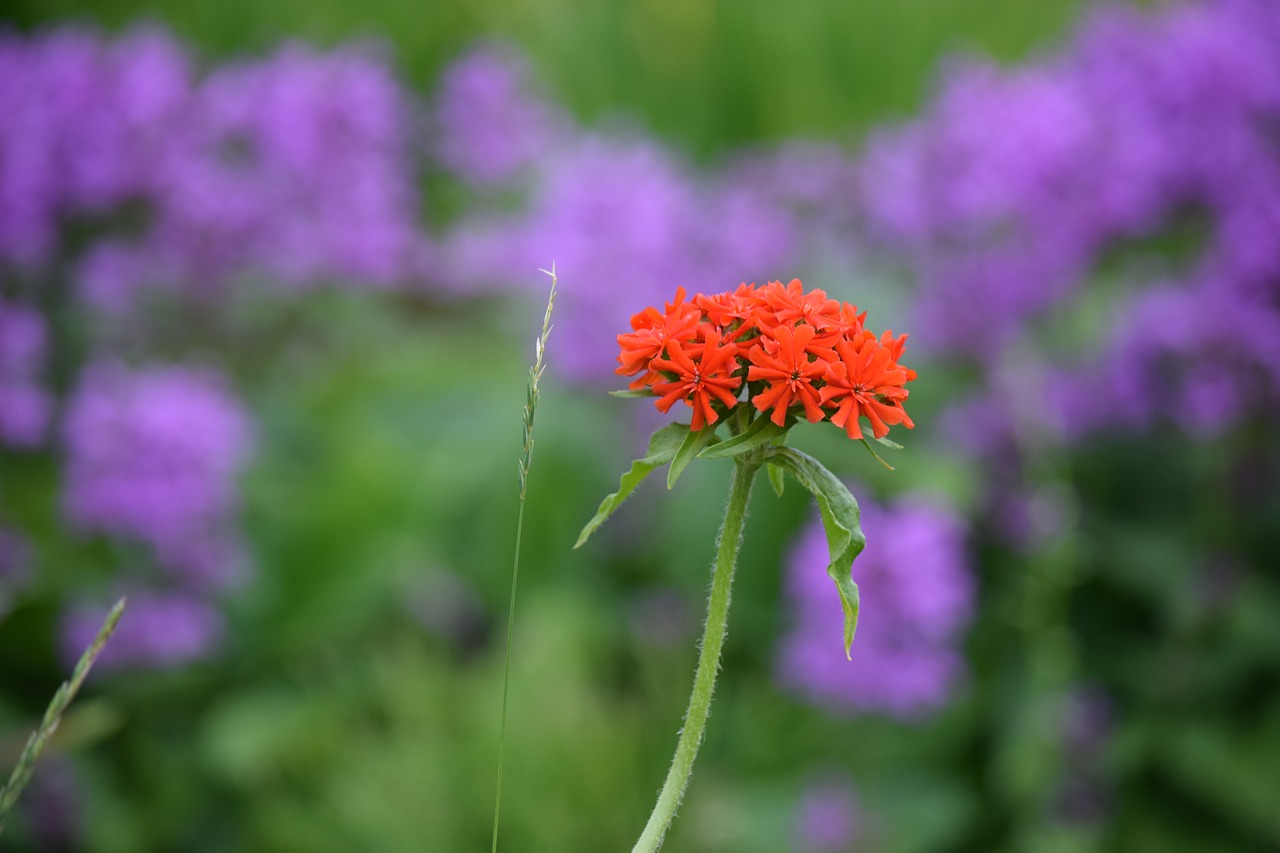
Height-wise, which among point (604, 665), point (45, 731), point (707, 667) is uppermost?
point (604, 665)

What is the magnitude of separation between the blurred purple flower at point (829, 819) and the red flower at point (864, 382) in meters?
1.60

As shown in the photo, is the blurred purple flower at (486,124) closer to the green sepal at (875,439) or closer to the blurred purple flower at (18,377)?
the blurred purple flower at (18,377)

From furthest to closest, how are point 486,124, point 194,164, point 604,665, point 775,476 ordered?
point 486,124
point 604,665
point 194,164
point 775,476

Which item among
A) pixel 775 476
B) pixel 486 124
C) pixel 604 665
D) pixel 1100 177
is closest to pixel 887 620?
pixel 604 665

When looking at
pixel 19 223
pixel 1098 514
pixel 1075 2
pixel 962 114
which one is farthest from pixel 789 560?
pixel 1075 2

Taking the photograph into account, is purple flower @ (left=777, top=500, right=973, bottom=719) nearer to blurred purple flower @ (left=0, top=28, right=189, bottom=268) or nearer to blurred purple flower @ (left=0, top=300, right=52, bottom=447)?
blurred purple flower @ (left=0, top=300, right=52, bottom=447)

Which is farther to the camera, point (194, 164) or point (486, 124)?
point (486, 124)

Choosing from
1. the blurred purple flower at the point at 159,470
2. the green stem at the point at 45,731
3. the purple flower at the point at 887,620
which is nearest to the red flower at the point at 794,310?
the green stem at the point at 45,731

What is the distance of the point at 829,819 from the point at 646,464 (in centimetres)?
164

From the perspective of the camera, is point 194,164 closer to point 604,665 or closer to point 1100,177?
point 604,665

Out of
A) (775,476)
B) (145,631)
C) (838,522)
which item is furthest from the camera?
(145,631)

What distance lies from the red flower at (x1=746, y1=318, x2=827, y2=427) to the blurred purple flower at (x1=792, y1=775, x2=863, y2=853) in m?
1.62

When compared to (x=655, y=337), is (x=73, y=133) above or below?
above

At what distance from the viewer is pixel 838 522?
0.65 m
